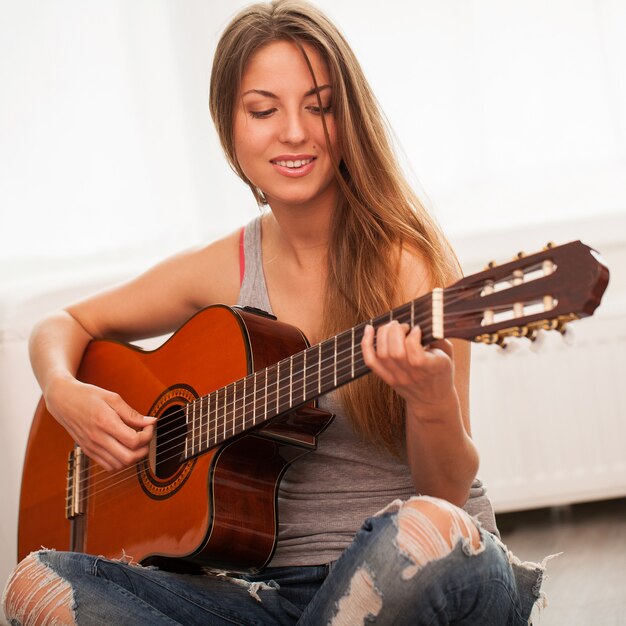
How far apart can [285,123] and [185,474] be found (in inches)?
21.3

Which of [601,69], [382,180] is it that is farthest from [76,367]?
[601,69]

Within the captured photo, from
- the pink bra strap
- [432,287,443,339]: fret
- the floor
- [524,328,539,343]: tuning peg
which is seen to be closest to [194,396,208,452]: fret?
the pink bra strap

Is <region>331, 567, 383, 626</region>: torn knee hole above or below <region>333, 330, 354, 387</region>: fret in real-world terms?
below

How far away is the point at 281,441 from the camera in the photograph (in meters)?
1.34

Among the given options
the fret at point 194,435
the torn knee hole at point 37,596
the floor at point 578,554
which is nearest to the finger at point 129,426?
the fret at point 194,435

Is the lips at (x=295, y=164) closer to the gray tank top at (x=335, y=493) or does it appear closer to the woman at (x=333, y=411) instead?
the woman at (x=333, y=411)

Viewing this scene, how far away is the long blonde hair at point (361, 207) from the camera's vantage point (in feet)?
4.54

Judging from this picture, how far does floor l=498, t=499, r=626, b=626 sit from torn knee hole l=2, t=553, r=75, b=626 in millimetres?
927

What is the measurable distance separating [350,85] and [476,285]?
0.50 m

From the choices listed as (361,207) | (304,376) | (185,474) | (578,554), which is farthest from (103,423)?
(578,554)

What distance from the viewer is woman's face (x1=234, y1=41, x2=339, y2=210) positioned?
1412 mm

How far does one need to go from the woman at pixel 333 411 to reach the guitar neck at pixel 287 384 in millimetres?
39

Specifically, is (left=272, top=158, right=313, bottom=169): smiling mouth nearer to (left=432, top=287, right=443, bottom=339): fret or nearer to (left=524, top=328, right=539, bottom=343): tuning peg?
(left=432, top=287, right=443, bottom=339): fret

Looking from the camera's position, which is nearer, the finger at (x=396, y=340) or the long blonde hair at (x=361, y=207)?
the finger at (x=396, y=340)
